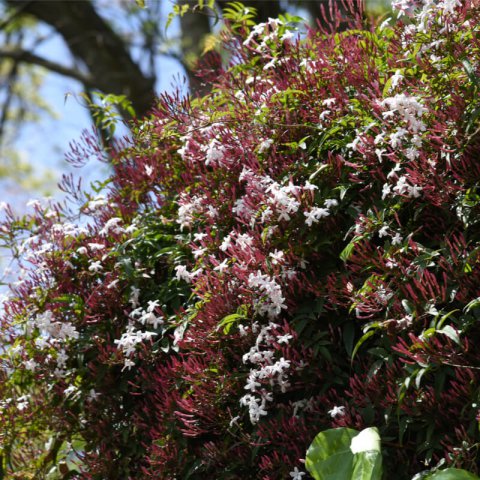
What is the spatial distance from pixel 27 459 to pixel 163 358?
81 centimetres

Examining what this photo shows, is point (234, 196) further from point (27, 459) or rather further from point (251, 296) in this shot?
point (27, 459)

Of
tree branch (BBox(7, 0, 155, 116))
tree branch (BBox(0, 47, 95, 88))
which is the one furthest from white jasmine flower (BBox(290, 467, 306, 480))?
tree branch (BBox(0, 47, 95, 88))

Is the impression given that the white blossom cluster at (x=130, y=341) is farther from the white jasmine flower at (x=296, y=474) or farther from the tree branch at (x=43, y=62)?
the tree branch at (x=43, y=62)

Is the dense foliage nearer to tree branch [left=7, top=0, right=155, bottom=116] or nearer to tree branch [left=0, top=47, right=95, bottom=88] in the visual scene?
tree branch [left=7, top=0, right=155, bottom=116]

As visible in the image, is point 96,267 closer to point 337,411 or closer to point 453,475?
point 337,411

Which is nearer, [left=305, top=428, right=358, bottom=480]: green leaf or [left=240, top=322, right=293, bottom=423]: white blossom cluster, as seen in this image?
[left=305, top=428, right=358, bottom=480]: green leaf

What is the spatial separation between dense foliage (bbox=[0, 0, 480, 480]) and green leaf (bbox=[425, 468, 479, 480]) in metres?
0.08

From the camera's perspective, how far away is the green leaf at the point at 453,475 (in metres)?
1.51

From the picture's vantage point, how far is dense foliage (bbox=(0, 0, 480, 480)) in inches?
70.9

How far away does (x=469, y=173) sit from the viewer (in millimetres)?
1828

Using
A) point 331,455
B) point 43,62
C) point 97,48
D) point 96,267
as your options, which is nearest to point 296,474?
point 331,455

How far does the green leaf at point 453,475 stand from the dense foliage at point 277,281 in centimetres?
8

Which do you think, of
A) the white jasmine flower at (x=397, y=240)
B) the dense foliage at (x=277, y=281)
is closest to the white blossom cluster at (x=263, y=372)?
the dense foliage at (x=277, y=281)

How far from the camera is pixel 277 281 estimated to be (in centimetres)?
207
